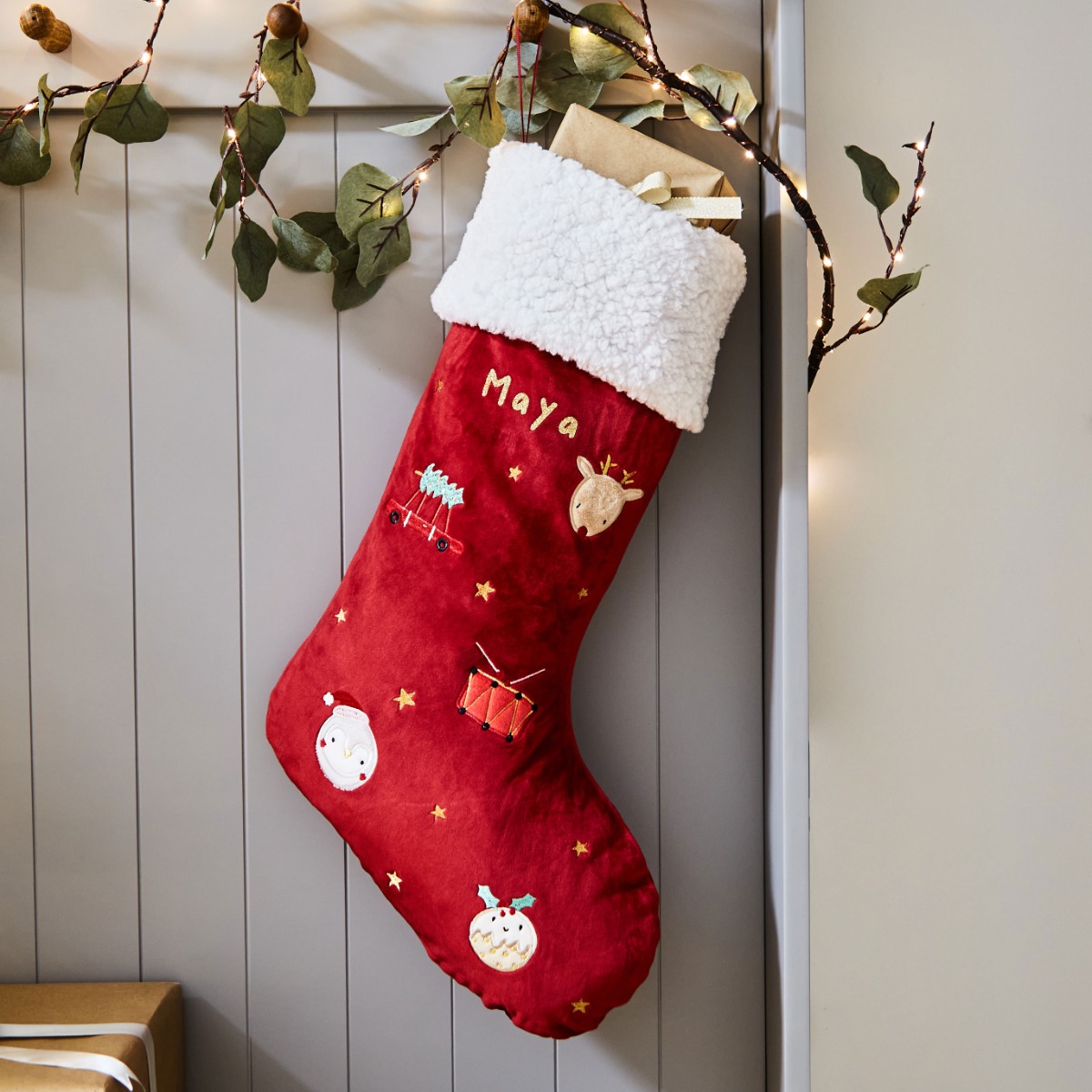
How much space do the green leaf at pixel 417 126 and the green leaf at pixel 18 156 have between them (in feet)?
1.23

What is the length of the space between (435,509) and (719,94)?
0.51 m

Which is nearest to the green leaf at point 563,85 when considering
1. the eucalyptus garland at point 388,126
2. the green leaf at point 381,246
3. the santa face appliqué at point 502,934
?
the eucalyptus garland at point 388,126

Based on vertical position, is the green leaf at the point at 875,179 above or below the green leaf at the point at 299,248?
above

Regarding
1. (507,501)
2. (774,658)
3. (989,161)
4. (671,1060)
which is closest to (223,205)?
(507,501)

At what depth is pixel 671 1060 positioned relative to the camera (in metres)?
0.96

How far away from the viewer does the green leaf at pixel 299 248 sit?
0.88 m

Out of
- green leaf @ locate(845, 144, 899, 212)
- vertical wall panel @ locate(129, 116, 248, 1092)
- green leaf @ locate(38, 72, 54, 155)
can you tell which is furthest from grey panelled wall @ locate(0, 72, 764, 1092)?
green leaf @ locate(845, 144, 899, 212)

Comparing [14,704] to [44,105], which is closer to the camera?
[44,105]

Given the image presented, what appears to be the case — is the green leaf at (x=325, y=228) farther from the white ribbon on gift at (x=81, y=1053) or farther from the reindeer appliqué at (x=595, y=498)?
the white ribbon on gift at (x=81, y=1053)

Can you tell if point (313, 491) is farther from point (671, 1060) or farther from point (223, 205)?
point (671, 1060)

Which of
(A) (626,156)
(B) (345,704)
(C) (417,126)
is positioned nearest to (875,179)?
(A) (626,156)

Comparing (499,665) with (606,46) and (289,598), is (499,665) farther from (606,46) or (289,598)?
(606,46)

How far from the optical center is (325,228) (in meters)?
0.91

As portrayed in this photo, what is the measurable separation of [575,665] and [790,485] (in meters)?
→ 0.32
